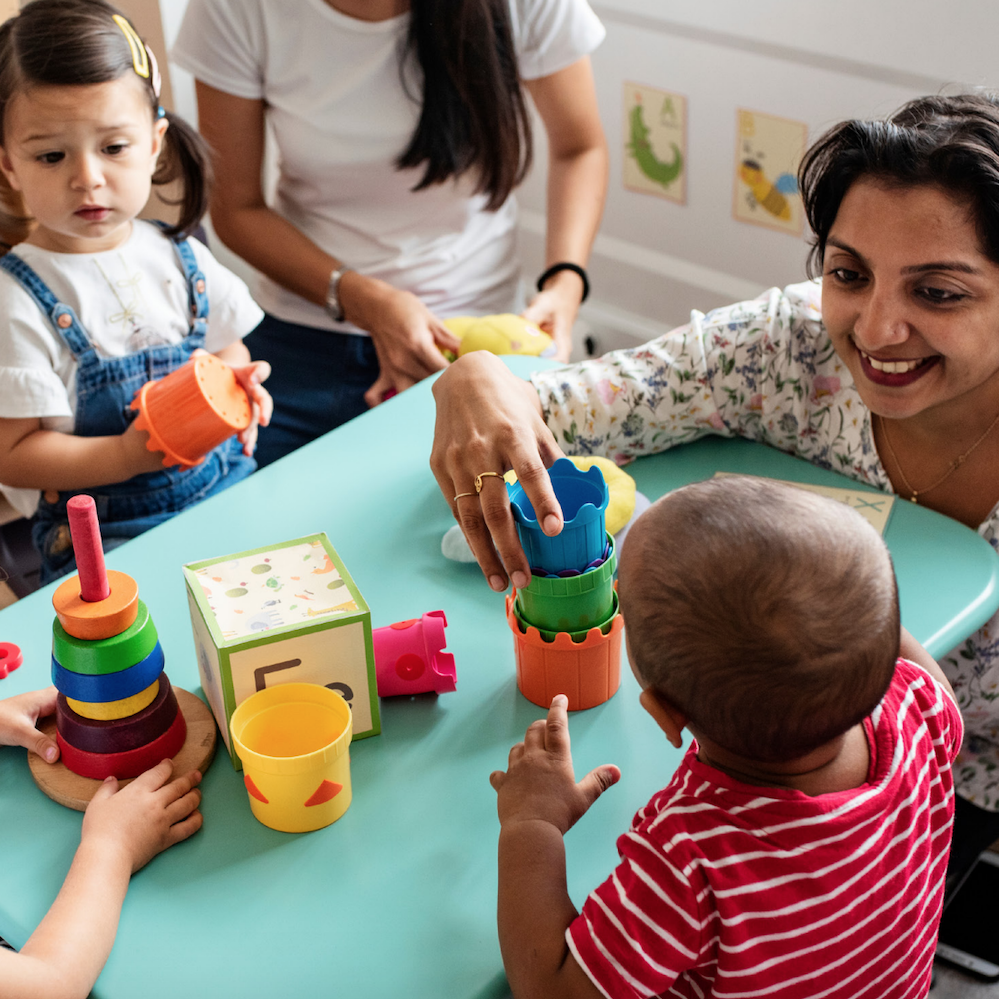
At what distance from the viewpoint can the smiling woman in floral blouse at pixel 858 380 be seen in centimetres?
100

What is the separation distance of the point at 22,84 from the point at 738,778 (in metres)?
1.11

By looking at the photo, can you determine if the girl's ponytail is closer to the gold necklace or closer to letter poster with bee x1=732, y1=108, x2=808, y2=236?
the gold necklace

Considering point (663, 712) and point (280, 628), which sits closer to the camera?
point (663, 712)

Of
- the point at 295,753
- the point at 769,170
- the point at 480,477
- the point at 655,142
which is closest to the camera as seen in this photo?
the point at 295,753

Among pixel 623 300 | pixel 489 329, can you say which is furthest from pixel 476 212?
pixel 623 300

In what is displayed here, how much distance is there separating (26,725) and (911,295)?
0.88 m

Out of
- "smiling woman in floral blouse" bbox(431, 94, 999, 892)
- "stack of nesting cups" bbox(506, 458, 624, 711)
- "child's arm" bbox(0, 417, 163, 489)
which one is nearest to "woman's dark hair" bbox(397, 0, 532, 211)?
"smiling woman in floral blouse" bbox(431, 94, 999, 892)

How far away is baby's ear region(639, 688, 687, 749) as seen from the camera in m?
Answer: 0.70

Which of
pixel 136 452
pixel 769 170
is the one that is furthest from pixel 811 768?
pixel 769 170

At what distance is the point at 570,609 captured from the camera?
0.88m

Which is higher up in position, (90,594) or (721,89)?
(90,594)

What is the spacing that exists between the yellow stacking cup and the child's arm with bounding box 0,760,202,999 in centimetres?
6

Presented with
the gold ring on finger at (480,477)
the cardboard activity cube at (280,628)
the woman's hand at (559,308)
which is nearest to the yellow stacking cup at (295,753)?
the cardboard activity cube at (280,628)

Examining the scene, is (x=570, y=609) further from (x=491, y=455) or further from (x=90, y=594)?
(x=90, y=594)
